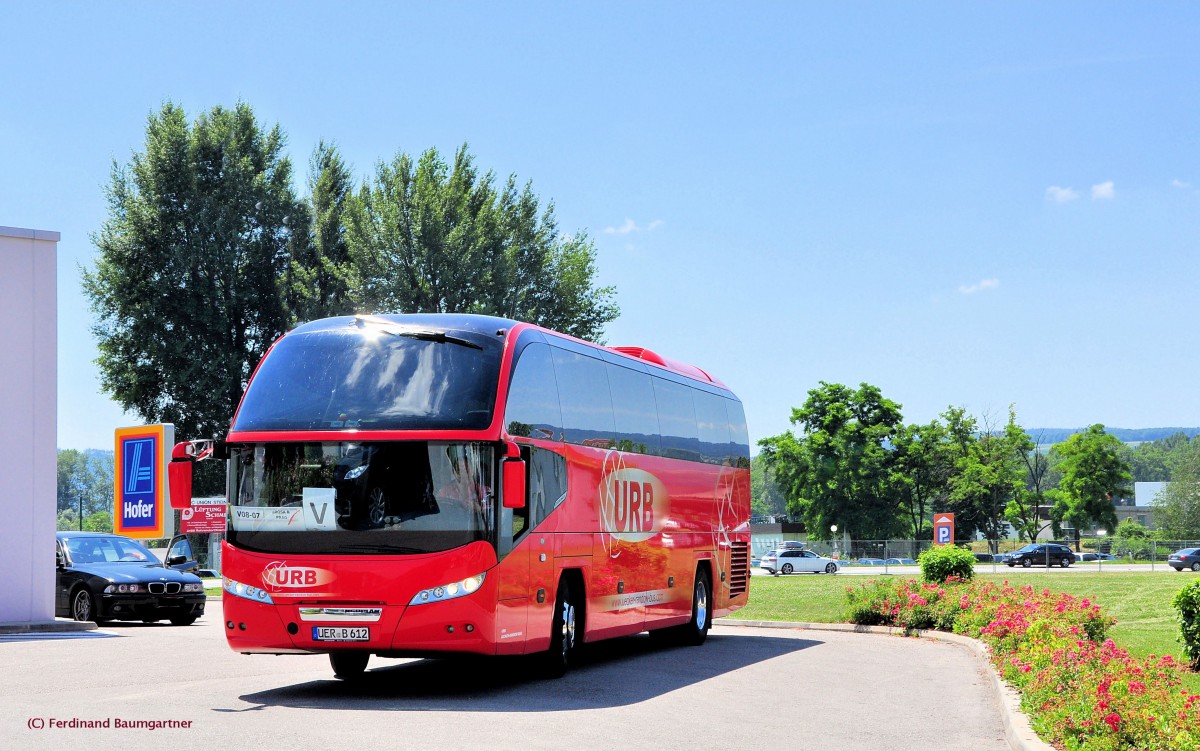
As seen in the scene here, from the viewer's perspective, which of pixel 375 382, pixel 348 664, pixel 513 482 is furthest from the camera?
pixel 348 664

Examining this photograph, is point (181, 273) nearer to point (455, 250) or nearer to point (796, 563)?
point (455, 250)

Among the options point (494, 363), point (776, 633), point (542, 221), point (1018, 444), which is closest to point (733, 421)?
point (776, 633)

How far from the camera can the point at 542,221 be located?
58188 millimetres

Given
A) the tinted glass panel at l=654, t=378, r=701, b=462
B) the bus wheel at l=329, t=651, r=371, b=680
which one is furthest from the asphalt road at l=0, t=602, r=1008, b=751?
the tinted glass panel at l=654, t=378, r=701, b=462

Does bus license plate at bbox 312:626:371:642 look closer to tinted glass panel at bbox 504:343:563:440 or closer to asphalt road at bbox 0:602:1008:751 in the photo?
asphalt road at bbox 0:602:1008:751

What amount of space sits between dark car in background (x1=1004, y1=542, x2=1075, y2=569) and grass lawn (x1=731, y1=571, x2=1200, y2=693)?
27.1 m

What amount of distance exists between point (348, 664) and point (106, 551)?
12.8 m

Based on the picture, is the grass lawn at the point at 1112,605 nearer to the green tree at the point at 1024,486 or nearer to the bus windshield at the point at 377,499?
the bus windshield at the point at 377,499

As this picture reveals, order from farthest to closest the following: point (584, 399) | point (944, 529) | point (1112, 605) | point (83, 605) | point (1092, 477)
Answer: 1. point (1092, 477)
2. point (944, 529)
3. point (1112, 605)
4. point (83, 605)
5. point (584, 399)

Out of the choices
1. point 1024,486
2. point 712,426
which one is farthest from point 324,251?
point 1024,486

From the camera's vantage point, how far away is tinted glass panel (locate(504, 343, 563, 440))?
44.7ft

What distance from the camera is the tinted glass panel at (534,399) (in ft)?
44.7

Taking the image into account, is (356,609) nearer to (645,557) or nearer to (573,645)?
(573,645)

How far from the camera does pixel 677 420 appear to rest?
20.3 meters
